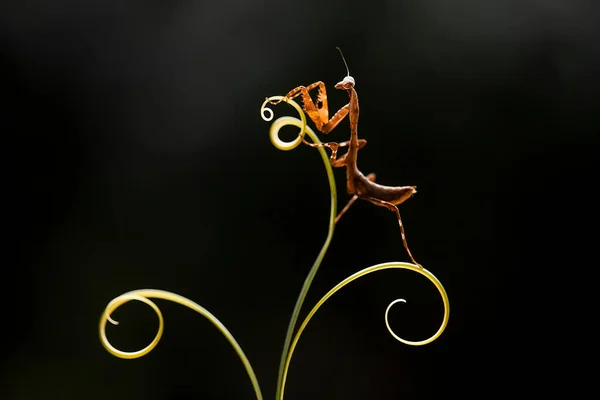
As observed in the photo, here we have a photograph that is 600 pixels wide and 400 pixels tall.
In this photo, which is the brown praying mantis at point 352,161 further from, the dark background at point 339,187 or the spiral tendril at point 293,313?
the dark background at point 339,187

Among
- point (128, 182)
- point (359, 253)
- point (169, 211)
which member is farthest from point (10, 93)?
point (359, 253)

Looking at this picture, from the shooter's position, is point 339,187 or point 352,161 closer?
point 352,161

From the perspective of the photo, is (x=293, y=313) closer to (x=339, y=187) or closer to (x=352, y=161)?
(x=352, y=161)

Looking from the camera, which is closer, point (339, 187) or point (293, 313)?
point (293, 313)

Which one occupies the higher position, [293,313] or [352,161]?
[352,161]

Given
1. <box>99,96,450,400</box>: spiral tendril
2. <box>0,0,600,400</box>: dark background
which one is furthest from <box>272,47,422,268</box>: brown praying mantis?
<box>0,0,600,400</box>: dark background

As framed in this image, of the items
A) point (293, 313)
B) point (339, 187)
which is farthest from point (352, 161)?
point (339, 187)

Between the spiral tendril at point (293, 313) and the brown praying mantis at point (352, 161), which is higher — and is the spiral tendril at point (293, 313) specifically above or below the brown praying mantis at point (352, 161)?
below

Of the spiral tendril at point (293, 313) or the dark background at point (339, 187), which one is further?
the dark background at point (339, 187)

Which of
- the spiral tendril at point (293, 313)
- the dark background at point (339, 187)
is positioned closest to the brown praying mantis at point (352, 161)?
the spiral tendril at point (293, 313)

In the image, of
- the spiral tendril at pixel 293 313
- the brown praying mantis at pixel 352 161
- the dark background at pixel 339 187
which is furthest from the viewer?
the dark background at pixel 339 187
